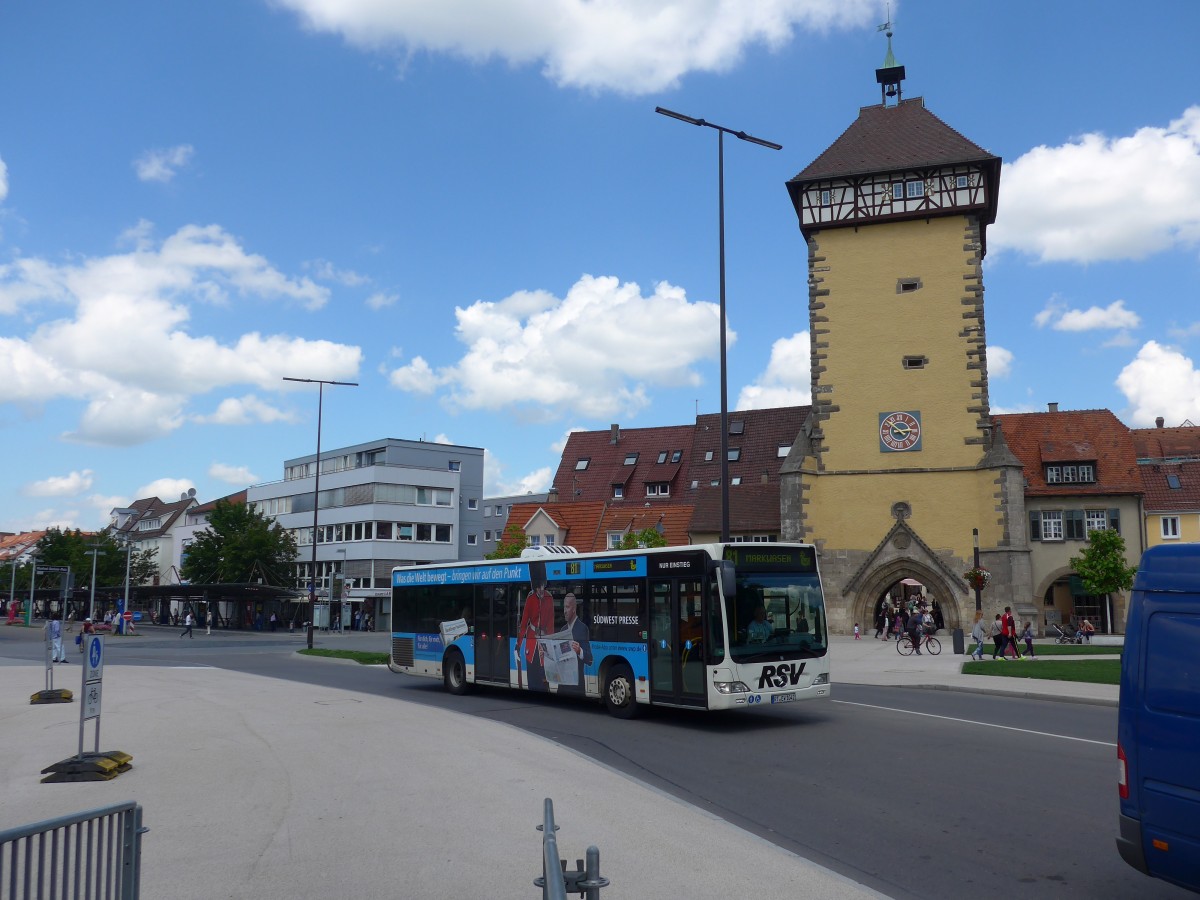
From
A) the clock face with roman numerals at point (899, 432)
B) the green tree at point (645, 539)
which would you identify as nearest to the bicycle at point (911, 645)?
the clock face with roman numerals at point (899, 432)

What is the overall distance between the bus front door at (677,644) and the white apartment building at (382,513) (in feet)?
200

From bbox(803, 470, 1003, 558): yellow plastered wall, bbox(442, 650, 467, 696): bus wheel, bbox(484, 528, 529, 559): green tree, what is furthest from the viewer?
bbox(484, 528, 529, 559): green tree

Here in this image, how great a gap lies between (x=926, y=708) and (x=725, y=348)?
27.0ft

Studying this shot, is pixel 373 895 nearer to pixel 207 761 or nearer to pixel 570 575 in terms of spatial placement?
pixel 207 761

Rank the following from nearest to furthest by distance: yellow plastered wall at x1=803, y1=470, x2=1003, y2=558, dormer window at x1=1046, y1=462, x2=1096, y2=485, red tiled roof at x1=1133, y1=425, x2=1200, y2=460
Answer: yellow plastered wall at x1=803, y1=470, x2=1003, y2=558, dormer window at x1=1046, y1=462, x2=1096, y2=485, red tiled roof at x1=1133, y1=425, x2=1200, y2=460

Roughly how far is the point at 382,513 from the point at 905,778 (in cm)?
7172

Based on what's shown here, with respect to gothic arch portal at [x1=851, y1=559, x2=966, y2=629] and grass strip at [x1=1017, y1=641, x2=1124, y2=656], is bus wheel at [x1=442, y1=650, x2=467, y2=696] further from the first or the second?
gothic arch portal at [x1=851, y1=559, x2=966, y2=629]

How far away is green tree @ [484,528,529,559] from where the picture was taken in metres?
50.5

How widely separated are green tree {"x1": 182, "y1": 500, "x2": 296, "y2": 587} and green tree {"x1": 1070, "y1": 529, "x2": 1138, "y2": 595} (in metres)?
55.6

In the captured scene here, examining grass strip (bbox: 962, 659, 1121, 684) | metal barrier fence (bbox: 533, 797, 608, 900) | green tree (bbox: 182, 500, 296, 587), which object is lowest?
grass strip (bbox: 962, 659, 1121, 684)

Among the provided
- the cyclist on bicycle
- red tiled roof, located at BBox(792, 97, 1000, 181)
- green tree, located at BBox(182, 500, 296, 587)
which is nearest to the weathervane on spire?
red tiled roof, located at BBox(792, 97, 1000, 181)

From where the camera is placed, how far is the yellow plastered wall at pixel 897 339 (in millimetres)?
41781

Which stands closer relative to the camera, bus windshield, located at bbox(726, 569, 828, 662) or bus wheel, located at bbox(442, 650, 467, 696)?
bus windshield, located at bbox(726, 569, 828, 662)

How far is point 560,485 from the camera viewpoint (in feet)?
223
